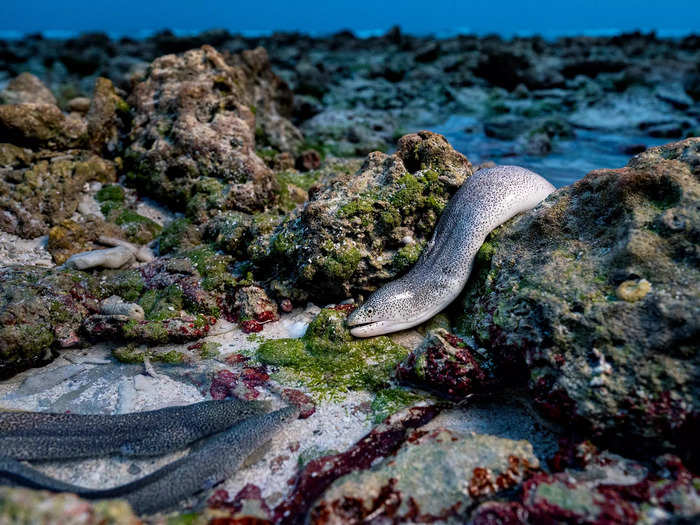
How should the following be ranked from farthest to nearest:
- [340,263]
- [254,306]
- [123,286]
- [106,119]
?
1. [106,119]
2. [123,286]
3. [254,306]
4. [340,263]

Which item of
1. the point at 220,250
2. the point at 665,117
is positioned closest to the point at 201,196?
the point at 220,250

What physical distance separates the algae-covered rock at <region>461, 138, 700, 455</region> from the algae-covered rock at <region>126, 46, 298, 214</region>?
3994mm

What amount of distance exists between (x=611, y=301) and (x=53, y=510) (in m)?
3.87

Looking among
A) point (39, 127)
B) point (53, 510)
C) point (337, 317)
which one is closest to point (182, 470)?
point (53, 510)

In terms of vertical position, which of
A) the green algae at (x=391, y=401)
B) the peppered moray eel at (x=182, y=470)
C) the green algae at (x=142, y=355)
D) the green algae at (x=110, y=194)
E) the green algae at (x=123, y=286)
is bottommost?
the peppered moray eel at (x=182, y=470)

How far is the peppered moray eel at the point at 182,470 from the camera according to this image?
308 cm

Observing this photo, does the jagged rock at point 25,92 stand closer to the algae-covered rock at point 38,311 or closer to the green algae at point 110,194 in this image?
the green algae at point 110,194

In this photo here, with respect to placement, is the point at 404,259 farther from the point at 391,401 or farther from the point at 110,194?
the point at 110,194

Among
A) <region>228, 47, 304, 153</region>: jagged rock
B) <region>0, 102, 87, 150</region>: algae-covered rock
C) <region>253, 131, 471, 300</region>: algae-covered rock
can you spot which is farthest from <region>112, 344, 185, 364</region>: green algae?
<region>228, 47, 304, 153</region>: jagged rock

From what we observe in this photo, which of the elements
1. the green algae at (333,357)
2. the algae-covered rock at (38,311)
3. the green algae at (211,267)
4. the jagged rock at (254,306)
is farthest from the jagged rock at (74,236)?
the green algae at (333,357)

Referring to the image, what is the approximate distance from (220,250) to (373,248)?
2.09 meters

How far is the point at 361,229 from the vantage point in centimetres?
529

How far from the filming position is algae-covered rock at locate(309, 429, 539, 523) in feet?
9.37

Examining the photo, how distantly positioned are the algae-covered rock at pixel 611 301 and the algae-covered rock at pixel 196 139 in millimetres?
3994
